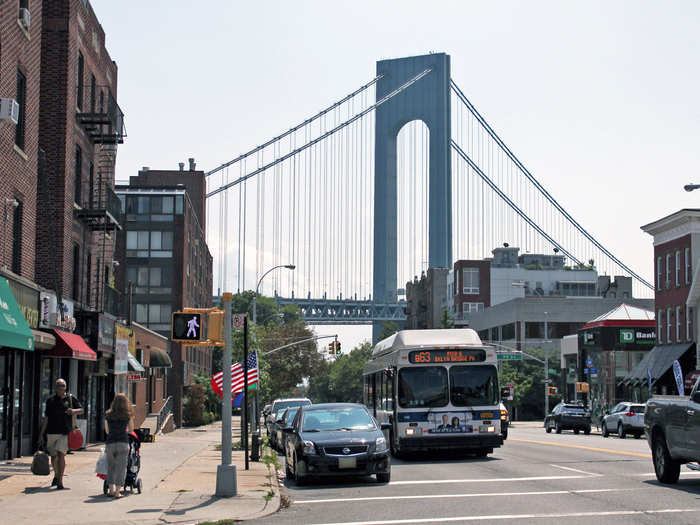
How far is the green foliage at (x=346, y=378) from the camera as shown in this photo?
467 feet

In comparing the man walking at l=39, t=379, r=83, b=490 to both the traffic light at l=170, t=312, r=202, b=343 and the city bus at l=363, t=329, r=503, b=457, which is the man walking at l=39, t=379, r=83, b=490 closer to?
the traffic light at l=170, t=312, r=202, b=343

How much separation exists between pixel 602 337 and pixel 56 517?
64.0 meters

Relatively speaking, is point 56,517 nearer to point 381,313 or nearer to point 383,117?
point 381,313

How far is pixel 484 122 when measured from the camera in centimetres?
16050

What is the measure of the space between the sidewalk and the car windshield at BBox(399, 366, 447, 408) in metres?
4.18

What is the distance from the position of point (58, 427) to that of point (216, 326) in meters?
3.38


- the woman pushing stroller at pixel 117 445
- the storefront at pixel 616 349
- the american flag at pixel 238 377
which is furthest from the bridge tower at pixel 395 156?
the woman pushing stroller at pixel 117 445

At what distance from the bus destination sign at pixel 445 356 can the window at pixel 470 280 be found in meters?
97.9

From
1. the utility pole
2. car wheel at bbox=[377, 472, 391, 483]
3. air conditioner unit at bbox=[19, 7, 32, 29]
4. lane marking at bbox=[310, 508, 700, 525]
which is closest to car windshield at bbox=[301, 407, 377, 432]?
car wheel at bbox=[377, 472, 391, 483]

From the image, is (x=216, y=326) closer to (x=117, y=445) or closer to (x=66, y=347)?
(x=117, y=445)

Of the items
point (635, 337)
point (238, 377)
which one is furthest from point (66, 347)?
point (635, 337)

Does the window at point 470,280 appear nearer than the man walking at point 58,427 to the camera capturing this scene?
No

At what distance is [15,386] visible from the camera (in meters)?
24.4

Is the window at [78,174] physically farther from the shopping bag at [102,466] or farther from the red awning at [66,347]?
the shopping bag at [102,466]
